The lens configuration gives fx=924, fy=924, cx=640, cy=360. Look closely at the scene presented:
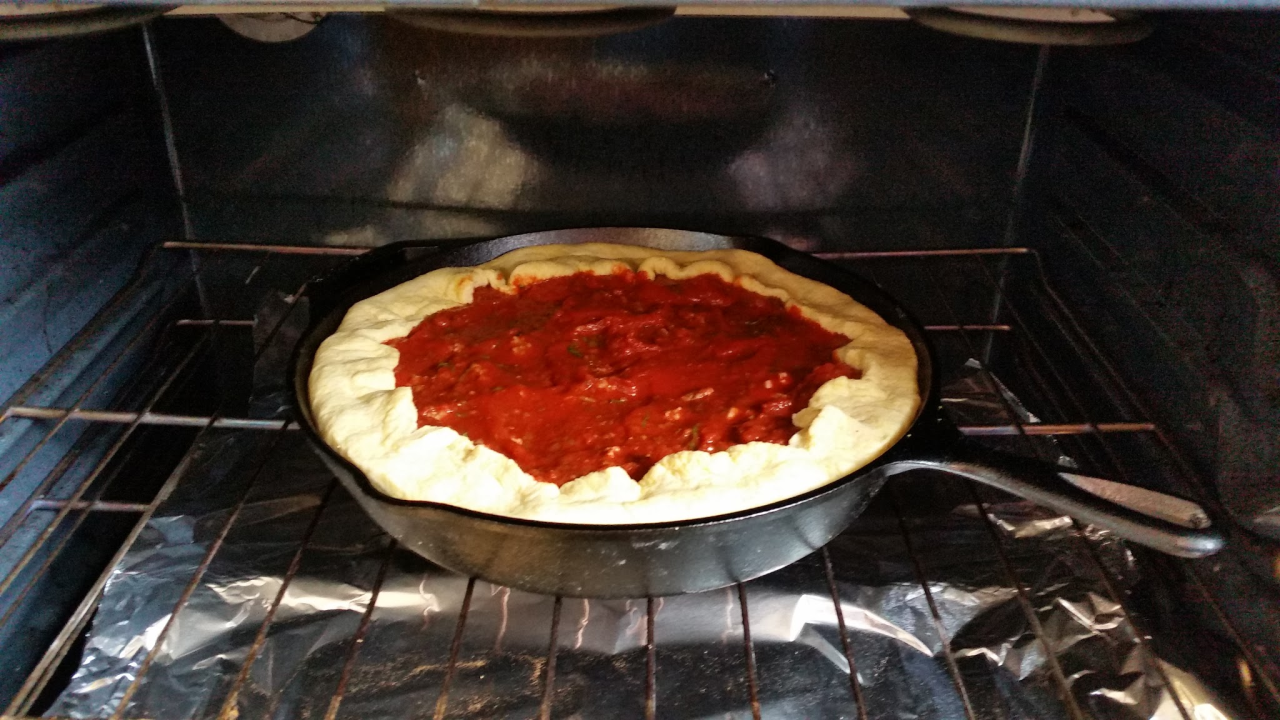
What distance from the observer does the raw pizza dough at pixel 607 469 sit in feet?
3.98

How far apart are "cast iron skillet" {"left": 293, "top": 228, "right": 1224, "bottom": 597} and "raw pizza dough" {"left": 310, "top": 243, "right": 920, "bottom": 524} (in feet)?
0.18

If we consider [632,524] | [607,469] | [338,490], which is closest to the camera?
[632,524]

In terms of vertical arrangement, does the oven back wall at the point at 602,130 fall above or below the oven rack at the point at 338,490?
above

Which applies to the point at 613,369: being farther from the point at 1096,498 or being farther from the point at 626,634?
the point at 1096,498

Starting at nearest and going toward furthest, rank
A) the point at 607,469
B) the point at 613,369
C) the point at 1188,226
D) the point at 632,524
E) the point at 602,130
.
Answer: the point at 632,524, the point at 607,469, the point at 1188,226, the point at 613,369, the point at 602,130

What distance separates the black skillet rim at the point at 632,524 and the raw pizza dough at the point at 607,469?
2cm

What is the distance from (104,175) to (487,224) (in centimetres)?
72

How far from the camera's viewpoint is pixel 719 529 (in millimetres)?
1104

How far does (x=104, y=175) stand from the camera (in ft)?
5.64

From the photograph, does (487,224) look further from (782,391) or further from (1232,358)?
(1232,358)

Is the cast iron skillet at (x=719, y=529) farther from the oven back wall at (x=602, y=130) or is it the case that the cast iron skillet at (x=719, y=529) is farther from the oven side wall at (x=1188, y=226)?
the oven back wall at (x=602, y=130)

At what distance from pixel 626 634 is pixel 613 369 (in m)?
0.43

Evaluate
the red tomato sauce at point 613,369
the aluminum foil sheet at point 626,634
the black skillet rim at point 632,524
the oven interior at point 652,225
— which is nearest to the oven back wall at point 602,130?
the oven interior at point 652,225

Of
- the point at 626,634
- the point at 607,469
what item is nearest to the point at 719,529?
the point at 607,469
